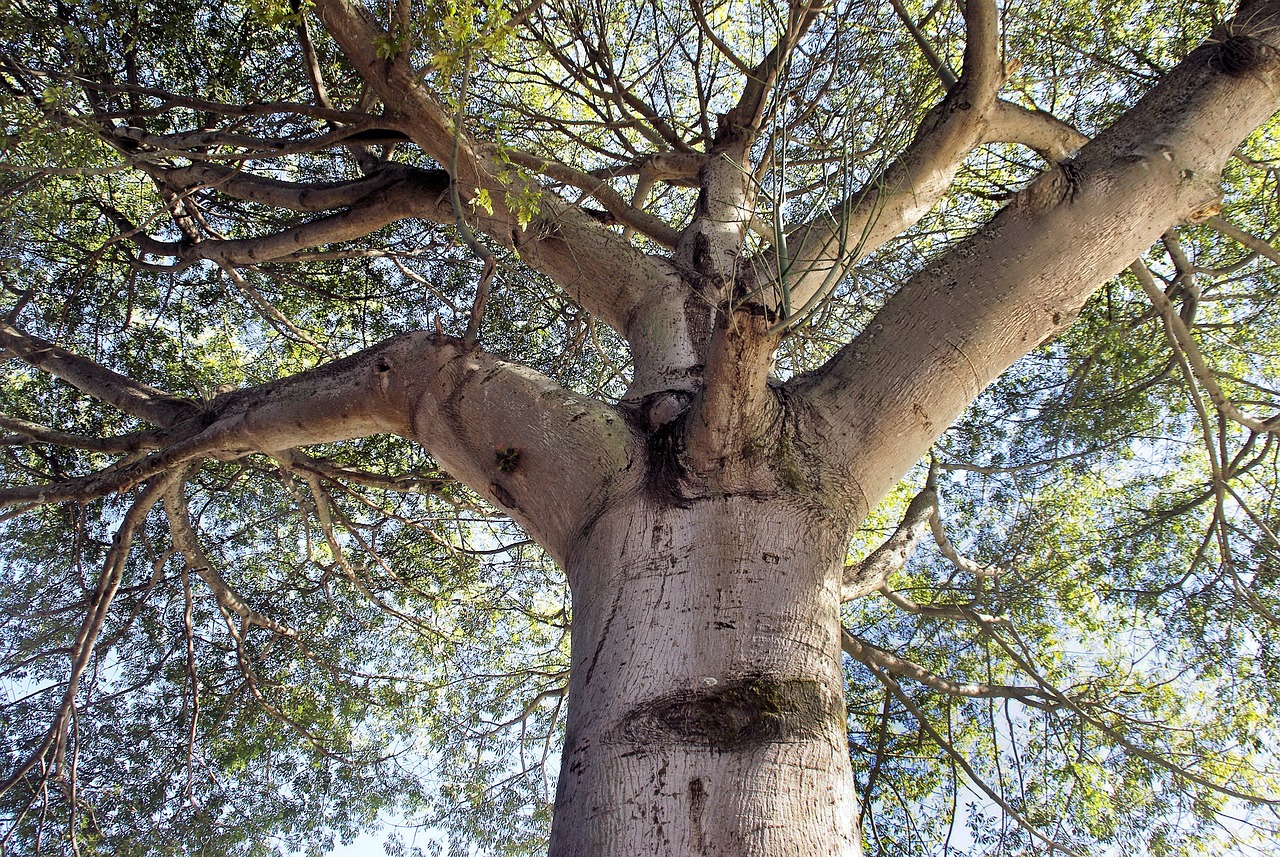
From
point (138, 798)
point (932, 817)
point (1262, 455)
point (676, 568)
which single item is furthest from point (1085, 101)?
point (138, 798)

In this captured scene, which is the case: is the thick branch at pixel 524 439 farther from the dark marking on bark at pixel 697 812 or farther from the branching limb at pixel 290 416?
the dark marking on bark at pixel 697 812

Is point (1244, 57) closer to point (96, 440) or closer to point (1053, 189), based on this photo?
point (1053, 189)

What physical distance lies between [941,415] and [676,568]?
766 mm

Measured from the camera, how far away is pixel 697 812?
125cm

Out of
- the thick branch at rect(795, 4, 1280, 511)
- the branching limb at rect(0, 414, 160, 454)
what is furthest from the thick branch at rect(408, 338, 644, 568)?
the branching limb at rect(0, 414, 160, 454)

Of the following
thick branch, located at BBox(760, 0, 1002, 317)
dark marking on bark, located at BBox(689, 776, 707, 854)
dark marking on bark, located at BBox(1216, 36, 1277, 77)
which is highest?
thick branch, located at BBox(760, 0, 1002, 317)

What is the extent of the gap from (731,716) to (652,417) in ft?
2.66

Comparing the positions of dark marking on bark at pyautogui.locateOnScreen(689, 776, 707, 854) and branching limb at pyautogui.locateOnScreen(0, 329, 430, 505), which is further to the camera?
branching limb at pyautogui.locateOnScreen(0, 329, 430, 505)

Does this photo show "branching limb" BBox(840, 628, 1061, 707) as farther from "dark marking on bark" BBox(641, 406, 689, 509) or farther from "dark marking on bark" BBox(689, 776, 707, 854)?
"dark marking on bark" BBox(689, 776, 707, 854)

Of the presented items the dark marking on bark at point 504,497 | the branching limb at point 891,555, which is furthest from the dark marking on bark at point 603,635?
the branching limb at point 891,555

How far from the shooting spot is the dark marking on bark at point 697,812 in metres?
1.21

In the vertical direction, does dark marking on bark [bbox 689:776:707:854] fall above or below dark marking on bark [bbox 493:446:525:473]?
below

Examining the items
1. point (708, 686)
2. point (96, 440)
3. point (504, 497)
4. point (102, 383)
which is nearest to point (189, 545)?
point (96, 440)

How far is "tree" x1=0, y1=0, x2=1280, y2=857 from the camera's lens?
5.52 feet
